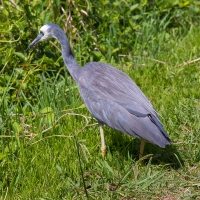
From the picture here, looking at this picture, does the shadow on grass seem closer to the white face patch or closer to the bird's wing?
the bird's wing

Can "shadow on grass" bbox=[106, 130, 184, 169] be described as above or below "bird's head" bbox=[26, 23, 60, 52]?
below

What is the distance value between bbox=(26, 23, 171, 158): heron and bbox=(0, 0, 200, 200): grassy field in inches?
8.8

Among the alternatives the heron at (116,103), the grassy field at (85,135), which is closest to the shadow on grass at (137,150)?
the grassy field at (85,135)

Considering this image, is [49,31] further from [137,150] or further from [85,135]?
[137,150]

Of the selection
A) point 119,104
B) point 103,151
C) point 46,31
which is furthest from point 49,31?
point 103,151

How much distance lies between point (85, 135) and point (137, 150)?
44cm

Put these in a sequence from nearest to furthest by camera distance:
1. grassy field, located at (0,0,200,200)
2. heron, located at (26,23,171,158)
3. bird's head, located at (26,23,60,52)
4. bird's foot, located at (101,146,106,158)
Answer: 1. grassy field, located at (0,0,200,200)
2. heron, located at (26,23,171,158)
3. bird's foot, located at (101,146,106,158)
4. bird's head, located at (26,23,60,52)

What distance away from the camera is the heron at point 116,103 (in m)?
4.05

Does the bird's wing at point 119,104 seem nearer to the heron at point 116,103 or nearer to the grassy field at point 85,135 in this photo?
the heron at point 116,103

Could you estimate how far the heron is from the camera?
4.05 m

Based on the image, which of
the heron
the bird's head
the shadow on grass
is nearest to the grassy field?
the shadow on grass

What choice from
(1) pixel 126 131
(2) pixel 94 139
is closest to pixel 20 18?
(2) pixel 94 139

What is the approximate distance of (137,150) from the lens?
4.59 m

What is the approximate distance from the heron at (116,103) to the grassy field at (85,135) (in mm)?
224
